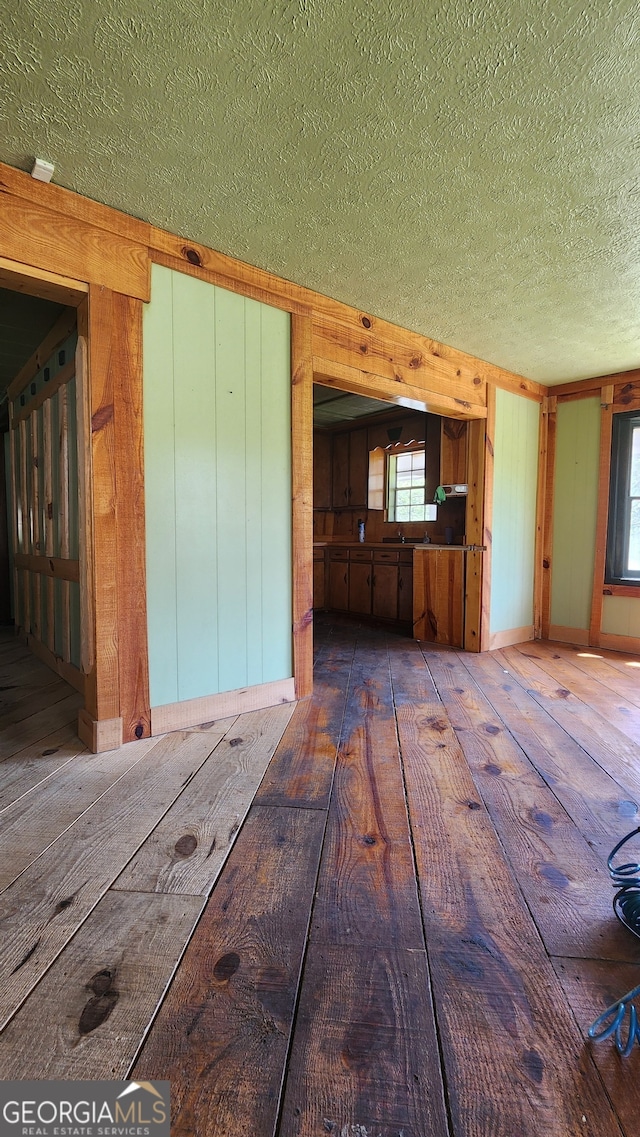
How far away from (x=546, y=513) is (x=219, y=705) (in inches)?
147

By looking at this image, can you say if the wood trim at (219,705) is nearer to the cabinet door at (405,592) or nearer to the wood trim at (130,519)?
the wood trim at (130,519)

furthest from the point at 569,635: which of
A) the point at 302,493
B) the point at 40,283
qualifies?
the point at 40,283

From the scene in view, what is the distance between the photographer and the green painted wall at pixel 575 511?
4.37 metres

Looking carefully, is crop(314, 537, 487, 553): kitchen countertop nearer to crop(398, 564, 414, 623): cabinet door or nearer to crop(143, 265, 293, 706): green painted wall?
crop(398, 564, 414, 623): cabinet door

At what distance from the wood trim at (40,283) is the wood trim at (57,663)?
74.0 inches

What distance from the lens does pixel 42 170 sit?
1.77 metres

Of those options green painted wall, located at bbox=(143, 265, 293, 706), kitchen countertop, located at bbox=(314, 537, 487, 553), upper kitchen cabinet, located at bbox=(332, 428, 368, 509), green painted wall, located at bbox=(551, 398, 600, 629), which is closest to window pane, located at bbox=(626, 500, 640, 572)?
green painted wall, located at bbox=(551, 398, 600, 629)

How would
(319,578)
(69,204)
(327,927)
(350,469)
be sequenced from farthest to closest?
(319,578), (350,469), (69,204), (327,927)

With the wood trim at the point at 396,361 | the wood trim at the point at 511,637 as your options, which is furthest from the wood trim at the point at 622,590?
the wood trim at the point at 396,361

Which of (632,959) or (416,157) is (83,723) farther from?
(416,157)

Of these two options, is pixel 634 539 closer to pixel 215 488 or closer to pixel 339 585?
pixel 339 585

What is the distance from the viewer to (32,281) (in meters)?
1.91

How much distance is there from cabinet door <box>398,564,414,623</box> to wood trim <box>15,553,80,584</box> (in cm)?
350

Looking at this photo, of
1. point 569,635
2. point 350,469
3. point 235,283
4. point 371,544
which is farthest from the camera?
point 350,469
